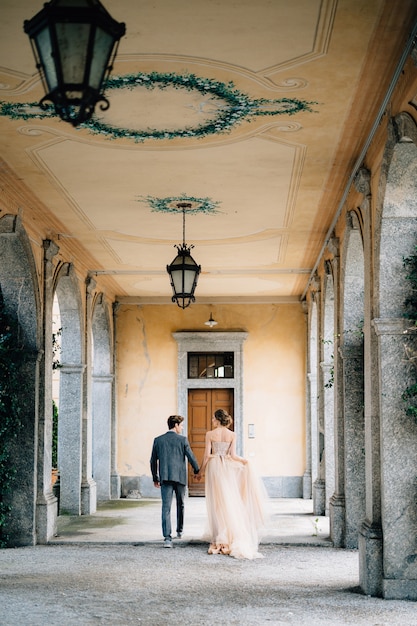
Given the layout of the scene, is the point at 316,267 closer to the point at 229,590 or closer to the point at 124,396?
the point at 124,396

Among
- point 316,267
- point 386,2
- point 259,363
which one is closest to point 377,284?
point 386,2

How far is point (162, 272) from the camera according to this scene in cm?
1390

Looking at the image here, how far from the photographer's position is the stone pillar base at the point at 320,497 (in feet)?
42.3

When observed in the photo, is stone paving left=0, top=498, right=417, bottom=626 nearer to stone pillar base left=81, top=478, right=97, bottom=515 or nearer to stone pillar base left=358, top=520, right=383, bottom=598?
stone pillar base left=358, top=520, right=383, bottom=598

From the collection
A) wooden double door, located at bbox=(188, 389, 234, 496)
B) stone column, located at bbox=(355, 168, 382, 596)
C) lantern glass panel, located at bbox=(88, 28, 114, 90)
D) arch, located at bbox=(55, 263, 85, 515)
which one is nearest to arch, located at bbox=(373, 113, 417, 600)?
stone column, located at bbox=(355, 168, 382, 596)

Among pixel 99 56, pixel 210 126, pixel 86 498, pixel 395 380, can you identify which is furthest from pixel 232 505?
pixel 99 56

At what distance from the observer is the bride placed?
9289mm

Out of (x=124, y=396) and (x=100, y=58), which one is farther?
(x=124, y=396)

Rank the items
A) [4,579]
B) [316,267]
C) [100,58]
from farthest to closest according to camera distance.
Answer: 1. [316,267]
2. [4,579]
3. [100,58]

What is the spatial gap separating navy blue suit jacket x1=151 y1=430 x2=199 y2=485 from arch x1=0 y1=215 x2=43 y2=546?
4.73ft

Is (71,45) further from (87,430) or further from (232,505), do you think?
(87,430)

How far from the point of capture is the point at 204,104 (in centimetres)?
630

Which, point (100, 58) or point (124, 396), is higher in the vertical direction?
point (100, 58)

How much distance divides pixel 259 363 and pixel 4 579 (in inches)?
391
